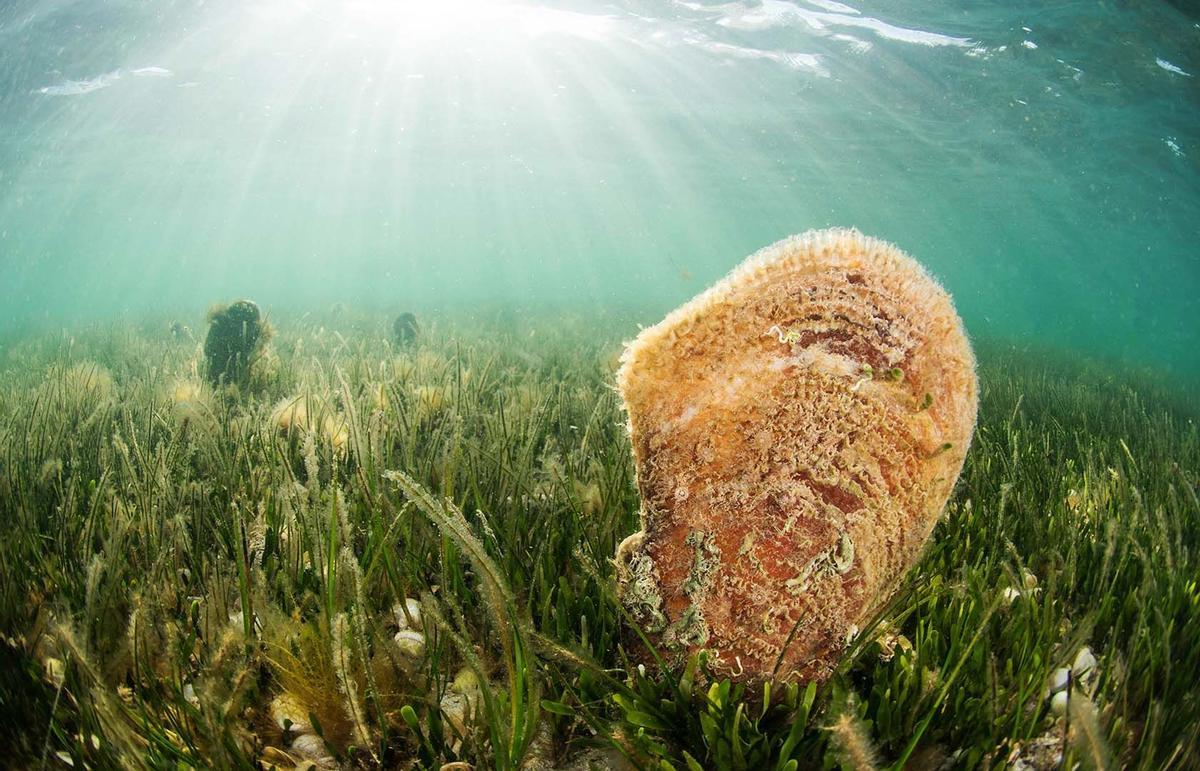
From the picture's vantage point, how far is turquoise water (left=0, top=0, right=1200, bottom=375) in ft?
59.2

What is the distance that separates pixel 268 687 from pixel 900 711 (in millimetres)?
1690

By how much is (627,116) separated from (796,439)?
3041 centimetres

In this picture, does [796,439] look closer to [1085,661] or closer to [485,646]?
[485,646]

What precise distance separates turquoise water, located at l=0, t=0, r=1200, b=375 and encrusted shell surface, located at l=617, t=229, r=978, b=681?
11.5 ft

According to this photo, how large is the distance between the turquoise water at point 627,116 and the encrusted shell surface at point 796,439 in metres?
3.50

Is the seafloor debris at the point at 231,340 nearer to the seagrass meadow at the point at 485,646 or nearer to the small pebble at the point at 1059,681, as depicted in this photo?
the seagrass meadow at the point at 485,646

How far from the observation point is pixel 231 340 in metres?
6.55

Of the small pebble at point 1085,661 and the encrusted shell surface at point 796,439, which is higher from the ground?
the encrusted shell surface at point 796,439

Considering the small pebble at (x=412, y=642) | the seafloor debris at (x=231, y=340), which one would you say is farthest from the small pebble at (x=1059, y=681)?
the seafloor debris at (x=231, y=340)

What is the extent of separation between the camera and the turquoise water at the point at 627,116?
18047 millimetres

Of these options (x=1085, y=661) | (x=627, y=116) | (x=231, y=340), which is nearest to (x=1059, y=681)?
(x=1085, y=661)

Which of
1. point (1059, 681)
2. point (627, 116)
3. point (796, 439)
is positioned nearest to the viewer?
point (796, 439)

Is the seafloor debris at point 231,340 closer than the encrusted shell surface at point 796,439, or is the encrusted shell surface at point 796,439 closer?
the encrusted shell surface at point 796,439

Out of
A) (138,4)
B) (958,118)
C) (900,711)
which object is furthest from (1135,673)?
(958,118)
